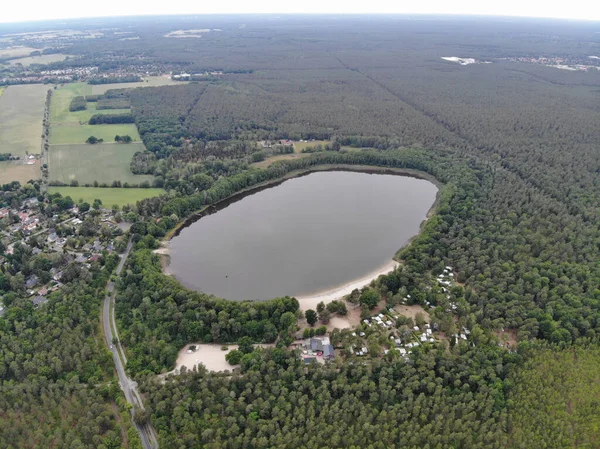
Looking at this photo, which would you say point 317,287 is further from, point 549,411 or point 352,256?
point 549,411

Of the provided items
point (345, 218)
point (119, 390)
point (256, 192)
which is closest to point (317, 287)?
point (345, 218)

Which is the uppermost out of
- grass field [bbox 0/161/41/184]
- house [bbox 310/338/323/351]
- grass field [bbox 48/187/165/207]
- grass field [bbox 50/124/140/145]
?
grass field [bbox 50/124/140/145]

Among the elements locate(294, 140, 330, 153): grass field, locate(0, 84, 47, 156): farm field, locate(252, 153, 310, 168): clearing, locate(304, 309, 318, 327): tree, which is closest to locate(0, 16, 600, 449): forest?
locate(252, 153, 310, 168): clearing

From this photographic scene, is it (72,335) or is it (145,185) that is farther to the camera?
(145,185)

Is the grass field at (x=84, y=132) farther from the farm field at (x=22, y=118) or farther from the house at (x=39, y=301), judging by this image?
the house at (x=39, y=301)

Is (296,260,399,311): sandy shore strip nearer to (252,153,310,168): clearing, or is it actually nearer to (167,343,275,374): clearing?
(167,343,275,374): clearing

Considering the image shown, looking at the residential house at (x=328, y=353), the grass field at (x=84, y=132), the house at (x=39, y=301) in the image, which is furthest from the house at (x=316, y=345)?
the grass field at (x=84, y=132)
